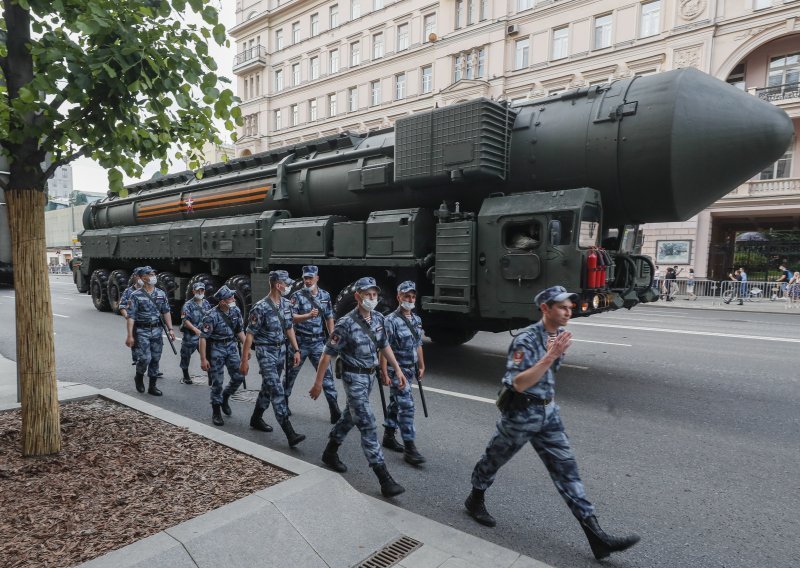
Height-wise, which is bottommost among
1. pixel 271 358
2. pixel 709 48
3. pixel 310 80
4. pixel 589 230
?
pixel 271 358

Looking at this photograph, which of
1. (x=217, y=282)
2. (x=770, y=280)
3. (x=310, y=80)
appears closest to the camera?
(x=217, y=282)

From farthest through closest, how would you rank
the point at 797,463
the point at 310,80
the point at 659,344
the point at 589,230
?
1. the point at 310,80
2. the point at 659,344
3. the point at 589,230
4. the point at 797,463

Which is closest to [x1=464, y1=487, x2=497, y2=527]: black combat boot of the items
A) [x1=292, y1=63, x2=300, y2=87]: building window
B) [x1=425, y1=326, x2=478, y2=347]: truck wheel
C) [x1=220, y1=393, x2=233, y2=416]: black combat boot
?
[x1=220, y1=393, x2=233, y2=416]: black combat boot

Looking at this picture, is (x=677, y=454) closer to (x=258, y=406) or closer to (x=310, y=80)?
(x=258, y=406)

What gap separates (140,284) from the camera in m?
7.02

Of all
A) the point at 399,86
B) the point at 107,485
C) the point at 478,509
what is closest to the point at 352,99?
the point at 399,86

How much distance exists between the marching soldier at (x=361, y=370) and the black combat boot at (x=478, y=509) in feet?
1.77

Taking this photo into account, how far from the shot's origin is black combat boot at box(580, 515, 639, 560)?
2873 millimetres

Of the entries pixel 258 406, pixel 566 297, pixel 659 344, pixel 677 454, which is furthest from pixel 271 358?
pixel 659 344

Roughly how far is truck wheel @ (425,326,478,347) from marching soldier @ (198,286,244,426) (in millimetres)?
3973

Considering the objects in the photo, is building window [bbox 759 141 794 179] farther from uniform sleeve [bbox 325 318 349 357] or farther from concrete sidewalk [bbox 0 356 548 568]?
concrete sidewalk [bbox 0 356 548 568]

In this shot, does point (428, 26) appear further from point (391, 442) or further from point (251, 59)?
point (391, 442)

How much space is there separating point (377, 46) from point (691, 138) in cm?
3512

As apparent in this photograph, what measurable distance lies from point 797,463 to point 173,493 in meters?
4.92
